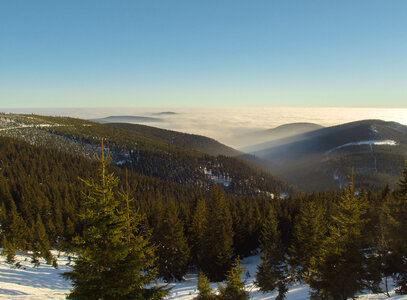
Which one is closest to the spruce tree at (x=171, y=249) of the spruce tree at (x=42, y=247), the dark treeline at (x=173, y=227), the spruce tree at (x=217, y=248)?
the dark treeline at (x=173, y=227)

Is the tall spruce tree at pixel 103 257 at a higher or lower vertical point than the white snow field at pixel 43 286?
higher

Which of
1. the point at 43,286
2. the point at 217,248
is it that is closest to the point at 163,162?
the point at 217,248

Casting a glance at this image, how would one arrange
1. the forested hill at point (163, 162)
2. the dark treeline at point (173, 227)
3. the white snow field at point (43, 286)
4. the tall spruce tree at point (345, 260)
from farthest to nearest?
the forested hill at point (163, 162)
the dark treeline at point (173, 227)
the white snow field at point (43, 286)
the tall spruce tree at point (345, 260)

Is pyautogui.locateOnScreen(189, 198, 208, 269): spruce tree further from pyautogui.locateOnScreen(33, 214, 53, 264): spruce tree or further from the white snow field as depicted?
pyautogui.locateOnScreen(33, 214, 53, 264): spruce tree

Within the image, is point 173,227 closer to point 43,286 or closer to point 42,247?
point 43,286

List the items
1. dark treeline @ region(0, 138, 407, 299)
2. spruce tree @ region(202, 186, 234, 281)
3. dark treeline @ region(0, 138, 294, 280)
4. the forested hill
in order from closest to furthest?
dark treeline @ region(0, 138, 407, 299), spruce tree @ region(202, 186, 234, 281), dark treeline @ region(0, 138, 294, 280), the forested hill

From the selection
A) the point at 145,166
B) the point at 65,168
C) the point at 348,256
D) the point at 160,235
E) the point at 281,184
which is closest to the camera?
the point at 348,256

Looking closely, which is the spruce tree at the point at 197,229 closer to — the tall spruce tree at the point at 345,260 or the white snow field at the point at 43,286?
the white snow field at the point at 43,286

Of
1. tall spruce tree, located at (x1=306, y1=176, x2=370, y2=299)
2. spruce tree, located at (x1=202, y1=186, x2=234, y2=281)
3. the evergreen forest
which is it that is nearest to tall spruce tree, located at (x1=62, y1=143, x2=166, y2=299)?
the evergreen forest

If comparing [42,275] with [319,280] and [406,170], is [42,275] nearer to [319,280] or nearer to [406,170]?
[319,280]

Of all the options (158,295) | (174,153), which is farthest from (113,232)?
(174,153)

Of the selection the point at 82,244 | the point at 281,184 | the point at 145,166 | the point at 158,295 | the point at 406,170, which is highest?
the point at 406,170
